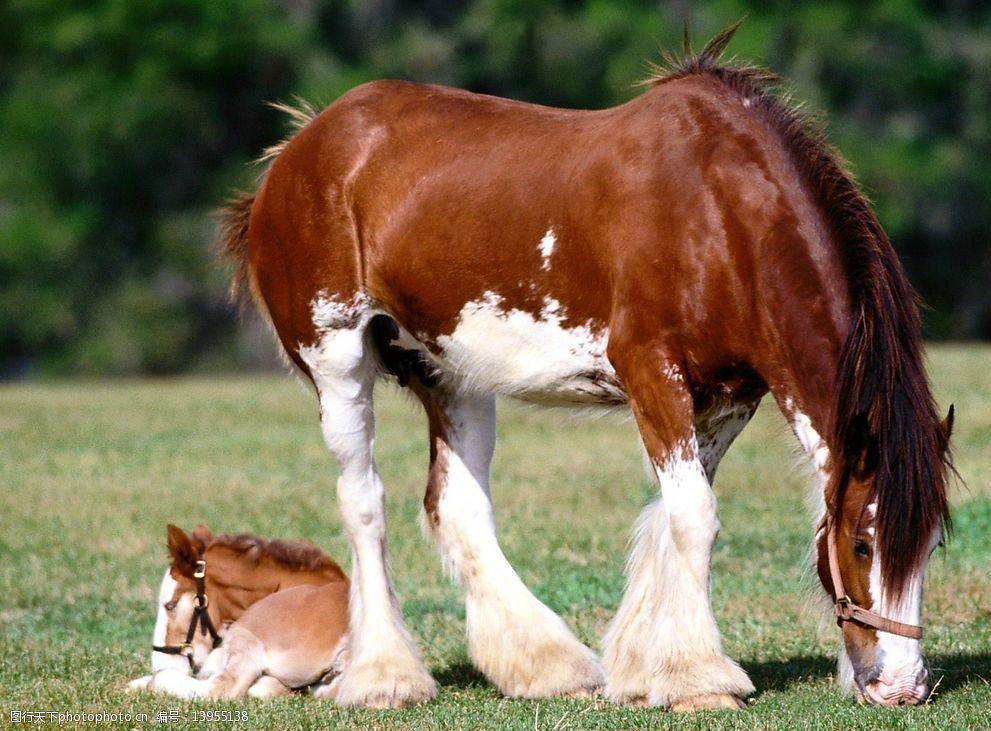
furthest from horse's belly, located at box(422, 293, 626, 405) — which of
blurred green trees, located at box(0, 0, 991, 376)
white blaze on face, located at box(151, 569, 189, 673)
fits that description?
blurred green trees, located at box(0, 0, 991, 376)

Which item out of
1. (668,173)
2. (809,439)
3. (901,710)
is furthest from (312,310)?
(901,710)

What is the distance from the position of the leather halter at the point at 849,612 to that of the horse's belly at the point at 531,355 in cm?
102

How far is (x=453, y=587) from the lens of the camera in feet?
29.4

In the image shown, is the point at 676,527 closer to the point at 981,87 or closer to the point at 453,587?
the point at 453,587

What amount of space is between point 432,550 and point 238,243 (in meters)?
3.11

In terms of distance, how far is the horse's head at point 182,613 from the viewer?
654 centimetres

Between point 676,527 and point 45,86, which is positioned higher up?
point 45,86

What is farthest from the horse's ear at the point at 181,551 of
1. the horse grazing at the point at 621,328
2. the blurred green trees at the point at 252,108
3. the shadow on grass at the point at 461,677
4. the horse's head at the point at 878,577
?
the blurred green trees at the point at 252,108

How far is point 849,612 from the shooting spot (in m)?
5.31

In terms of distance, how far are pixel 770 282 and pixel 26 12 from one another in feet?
110

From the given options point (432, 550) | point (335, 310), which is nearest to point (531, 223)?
point (335, 310)

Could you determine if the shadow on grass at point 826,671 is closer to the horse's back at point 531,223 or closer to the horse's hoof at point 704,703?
the horse's hoof at point 704,703

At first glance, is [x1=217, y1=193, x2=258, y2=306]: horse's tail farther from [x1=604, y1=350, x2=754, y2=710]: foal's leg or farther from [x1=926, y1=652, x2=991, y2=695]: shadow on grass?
[x1=926, y1=652, x2=991, y2=695]: shadow on grass

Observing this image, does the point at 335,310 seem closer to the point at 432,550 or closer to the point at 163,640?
the point at 163,640
